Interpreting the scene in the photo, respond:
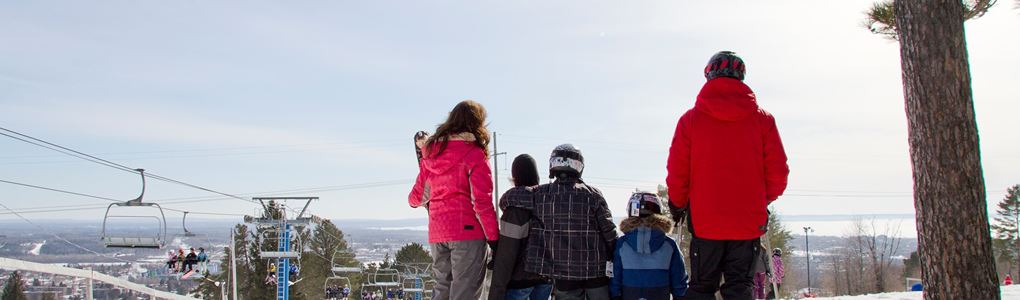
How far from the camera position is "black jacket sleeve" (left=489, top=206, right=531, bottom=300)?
473 cm

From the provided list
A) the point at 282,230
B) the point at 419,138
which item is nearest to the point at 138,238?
the point at 282,230

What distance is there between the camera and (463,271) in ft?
15.8

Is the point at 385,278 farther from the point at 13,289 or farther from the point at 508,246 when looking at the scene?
the point at 508,246

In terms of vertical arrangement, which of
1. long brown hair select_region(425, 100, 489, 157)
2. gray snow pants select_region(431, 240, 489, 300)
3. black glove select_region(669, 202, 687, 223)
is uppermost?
long brown hair select_region(425, 100, 489, 157)

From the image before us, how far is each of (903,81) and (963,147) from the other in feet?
1.74

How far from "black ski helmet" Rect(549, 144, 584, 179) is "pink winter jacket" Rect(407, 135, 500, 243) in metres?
0.45

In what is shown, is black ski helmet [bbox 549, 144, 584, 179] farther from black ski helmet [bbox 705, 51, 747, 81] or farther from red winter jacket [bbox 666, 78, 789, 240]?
black ski helmet [bbox 705, 51, 747, 81]

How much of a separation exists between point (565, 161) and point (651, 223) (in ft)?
2.35

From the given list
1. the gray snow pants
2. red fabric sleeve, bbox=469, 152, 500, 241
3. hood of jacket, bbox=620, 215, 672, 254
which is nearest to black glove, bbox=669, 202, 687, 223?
hood of jacket, bbox=620, 215, 672, 254

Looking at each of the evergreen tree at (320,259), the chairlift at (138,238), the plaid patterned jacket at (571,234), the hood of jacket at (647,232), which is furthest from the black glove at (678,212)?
the evergreen tree at (320,259)

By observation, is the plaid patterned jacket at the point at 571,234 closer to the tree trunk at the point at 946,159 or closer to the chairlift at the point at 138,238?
the tree trunk at the point at 946,159

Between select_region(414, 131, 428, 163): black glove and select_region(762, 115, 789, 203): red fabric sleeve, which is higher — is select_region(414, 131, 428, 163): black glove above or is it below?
above

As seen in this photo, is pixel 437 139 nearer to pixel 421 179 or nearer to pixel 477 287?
pixel 421 179

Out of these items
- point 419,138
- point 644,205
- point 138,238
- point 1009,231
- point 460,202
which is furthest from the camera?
point 1009,231
